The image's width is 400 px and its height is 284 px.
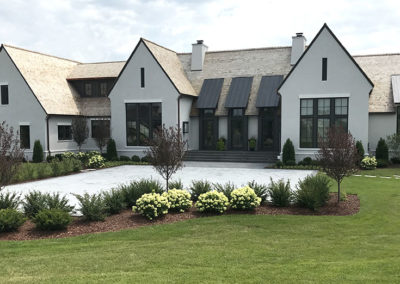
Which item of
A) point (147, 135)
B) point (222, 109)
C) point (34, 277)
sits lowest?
point (34, 277)

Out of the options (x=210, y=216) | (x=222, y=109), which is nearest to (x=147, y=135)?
(x=222, y=109)

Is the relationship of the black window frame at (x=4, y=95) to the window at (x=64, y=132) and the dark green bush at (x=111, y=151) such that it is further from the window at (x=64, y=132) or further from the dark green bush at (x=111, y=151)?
the dark green bush at (x=111, y=151)

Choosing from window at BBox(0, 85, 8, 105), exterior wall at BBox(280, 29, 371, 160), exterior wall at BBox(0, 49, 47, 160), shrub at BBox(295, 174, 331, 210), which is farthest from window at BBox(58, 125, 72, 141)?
shrub at BBox(295, 174, 331, 210)

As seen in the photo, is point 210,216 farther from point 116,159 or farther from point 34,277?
point 116,159

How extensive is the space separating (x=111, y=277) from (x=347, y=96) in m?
22.4

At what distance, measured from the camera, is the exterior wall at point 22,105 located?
28984 millimetres

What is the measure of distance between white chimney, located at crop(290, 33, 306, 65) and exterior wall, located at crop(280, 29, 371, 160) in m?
5.53

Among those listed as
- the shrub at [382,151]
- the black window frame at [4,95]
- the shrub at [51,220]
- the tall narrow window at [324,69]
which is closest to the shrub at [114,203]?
the shrub at [51,220]

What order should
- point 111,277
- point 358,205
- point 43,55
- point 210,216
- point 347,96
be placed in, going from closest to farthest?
point 111,277 < point 210,216 < point 358,205 < point 347,96 < point 43,55

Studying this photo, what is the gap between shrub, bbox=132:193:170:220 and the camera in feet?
37.0

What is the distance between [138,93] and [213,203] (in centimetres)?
1954

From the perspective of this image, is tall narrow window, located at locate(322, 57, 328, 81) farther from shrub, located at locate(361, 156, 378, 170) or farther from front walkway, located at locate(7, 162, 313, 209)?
front walkway, located at locate(7, 162, 313, 209)

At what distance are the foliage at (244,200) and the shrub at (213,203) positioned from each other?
0.26m

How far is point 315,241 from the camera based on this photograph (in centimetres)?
889
